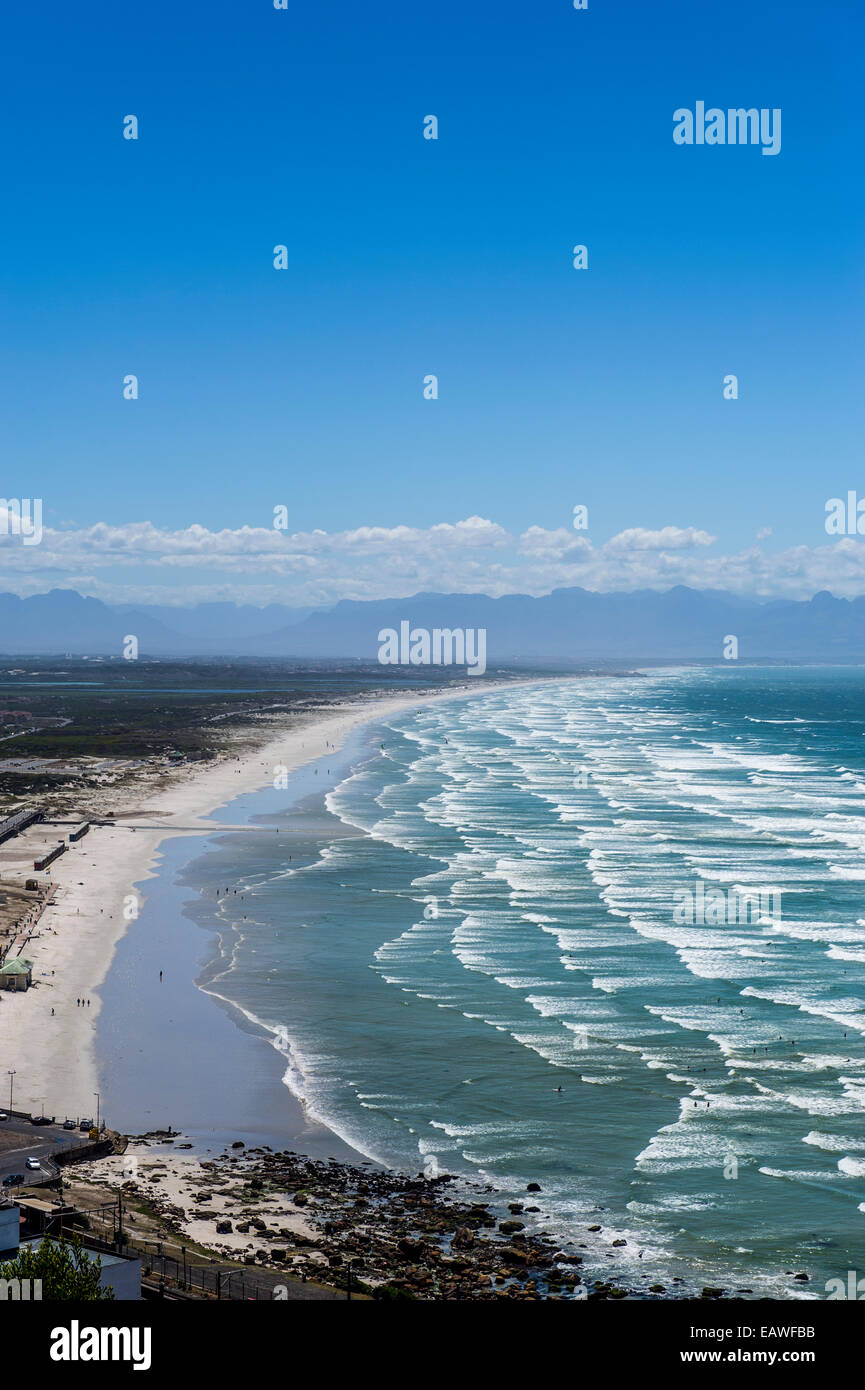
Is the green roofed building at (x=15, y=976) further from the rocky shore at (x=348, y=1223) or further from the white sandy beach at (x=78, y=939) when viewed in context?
the rocky shore at (x=348, y=1223)

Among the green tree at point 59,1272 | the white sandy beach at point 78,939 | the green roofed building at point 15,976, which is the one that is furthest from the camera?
the green roofed building at point 15,976

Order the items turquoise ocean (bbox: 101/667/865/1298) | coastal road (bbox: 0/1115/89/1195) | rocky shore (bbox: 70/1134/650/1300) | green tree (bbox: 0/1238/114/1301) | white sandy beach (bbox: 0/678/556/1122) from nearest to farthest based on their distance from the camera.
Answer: green tree (bbox: 0/1238/114/1301), rocky shore (bbox: 70/1134/650/1300), coastal road (bbox: 0/1115/89/1195), turquoise ocean (bbox: 101/667/865/1298), white sandy beach (bbox: 0/678/556/1122)

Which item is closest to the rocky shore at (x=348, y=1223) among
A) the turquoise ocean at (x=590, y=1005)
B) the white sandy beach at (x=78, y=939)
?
the turquoise ocean at (x=590, y=1005)

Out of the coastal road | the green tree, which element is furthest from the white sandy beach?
the green tree

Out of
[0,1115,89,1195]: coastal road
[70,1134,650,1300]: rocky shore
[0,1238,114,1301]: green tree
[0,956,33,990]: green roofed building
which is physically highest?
[0,1238,114,1301]: green tree

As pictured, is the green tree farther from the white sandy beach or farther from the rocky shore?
the white sandy beach

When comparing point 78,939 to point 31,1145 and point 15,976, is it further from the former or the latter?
point 31,1145
